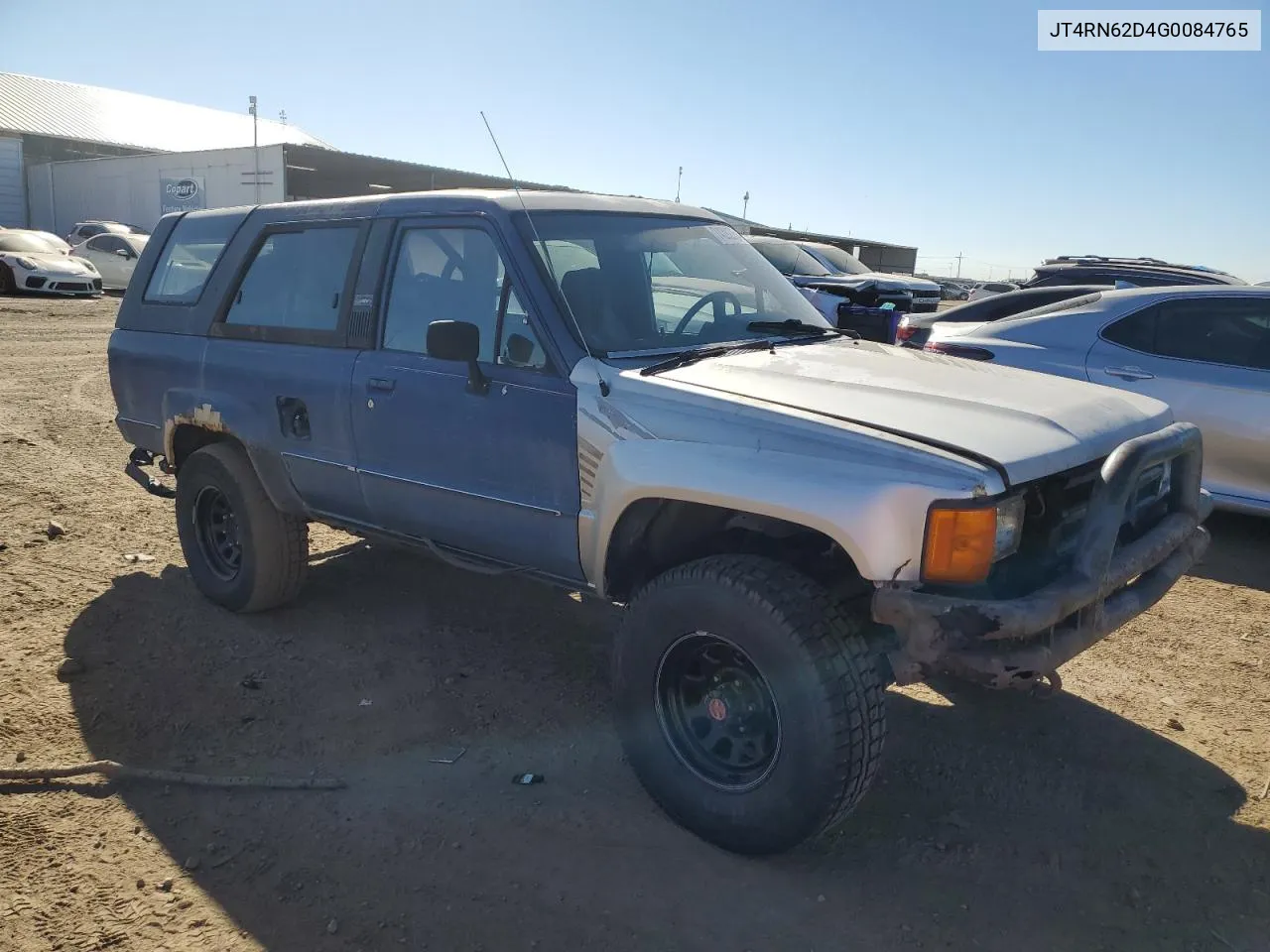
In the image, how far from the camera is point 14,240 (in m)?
19.2

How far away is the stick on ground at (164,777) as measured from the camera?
326 cm

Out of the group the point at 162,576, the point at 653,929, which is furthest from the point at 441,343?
the point at 162,576

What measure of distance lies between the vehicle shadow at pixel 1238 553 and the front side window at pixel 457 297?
3.70 metres

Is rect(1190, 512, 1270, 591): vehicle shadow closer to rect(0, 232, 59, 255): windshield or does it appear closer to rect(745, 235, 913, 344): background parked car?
rect(745, 235, 913, 344): background parked car

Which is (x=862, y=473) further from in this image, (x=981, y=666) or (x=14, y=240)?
(x=14, y=240)

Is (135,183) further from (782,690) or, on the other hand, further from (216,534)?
(782,690)

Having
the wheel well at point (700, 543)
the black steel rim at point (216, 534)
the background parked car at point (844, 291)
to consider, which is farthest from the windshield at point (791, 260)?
the wheel well at point (700, 543)

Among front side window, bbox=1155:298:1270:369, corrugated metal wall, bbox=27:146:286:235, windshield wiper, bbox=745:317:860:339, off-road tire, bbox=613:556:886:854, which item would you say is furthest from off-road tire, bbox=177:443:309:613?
corrugated metal wall, bbox=27:146:286:235

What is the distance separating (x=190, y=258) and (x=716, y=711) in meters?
3.62

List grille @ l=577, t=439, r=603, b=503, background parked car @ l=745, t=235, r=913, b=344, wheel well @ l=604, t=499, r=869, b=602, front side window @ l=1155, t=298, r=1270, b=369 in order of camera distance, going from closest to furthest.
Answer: wheel well @ l=604, t=499, r=869, b=602
grille @ l=577, t=439, r=603, b=503
front side window @ l=1155, t=298, r=1270, b=369
background parked car @ l=745, t=235, r=913, b=344

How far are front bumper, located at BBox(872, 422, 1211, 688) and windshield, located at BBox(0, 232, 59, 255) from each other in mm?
21541

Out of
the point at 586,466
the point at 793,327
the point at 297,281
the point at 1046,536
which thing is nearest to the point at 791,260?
the point at 793,327

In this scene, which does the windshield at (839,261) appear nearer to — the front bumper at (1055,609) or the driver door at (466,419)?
the driver door at (466,419)

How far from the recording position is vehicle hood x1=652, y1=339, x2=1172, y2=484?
2682 mm
